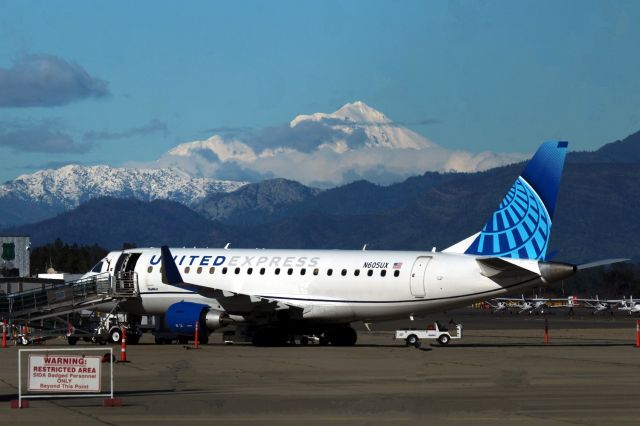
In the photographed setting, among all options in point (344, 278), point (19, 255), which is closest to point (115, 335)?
point (344, 278)

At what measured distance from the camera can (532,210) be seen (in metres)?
46.5

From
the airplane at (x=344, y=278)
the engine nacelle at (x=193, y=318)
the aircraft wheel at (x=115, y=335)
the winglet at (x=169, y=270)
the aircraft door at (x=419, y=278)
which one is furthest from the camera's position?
the aircraft wheel at (x=115, y=335)

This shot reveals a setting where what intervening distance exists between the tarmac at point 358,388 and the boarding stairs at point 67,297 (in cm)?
560

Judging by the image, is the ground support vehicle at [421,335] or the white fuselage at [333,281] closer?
the white fuselage at [333,281]

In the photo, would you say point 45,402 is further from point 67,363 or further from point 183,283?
point 183,283

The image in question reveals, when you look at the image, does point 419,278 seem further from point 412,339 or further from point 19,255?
point 19,255

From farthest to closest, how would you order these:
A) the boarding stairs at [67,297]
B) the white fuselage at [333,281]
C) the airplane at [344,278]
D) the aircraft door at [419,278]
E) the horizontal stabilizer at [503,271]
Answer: the boarding stairs at [67,297] → the aircraft door at [419,278] → the white fuselage at [333,281] → the airplane at [344,278] → the horizontal stabilizer at [503,271]

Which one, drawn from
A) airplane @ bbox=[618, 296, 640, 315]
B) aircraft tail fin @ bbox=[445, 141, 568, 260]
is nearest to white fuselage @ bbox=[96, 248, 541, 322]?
aircraft tail fin @ bbox=[445, 141, 568, 260]

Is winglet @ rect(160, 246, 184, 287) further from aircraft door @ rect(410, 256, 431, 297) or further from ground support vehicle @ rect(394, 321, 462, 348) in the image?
aircraft door @ rect(410, 256, 431, 297)

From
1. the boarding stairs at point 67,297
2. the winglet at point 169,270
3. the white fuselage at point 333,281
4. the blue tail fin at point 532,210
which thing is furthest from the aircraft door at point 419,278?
the boarding stairs at point 67,297

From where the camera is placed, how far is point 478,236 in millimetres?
47719

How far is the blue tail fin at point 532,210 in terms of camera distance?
46.1 metres

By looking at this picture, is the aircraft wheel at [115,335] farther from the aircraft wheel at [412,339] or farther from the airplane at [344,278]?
the aircraft wheel at [412,339]

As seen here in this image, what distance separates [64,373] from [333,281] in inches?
972
